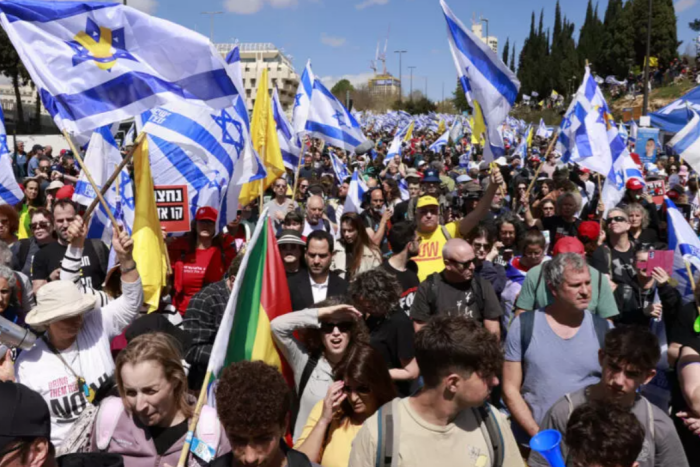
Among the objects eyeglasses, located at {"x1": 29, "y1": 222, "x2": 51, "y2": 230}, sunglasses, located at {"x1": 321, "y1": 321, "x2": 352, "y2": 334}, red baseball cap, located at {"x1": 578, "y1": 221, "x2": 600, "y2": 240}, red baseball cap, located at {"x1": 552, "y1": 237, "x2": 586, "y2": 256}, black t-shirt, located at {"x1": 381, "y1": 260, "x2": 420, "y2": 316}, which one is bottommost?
black t-shirt, located at {"x1": 381, "y1": 260, "x2": 420, "y2": 316}

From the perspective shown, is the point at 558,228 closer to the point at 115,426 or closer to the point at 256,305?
the point at 256,305

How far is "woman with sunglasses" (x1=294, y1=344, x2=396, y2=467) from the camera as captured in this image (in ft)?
9.16

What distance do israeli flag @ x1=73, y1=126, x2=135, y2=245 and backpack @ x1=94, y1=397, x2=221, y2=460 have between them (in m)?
3.36

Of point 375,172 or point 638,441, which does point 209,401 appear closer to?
point 638,441

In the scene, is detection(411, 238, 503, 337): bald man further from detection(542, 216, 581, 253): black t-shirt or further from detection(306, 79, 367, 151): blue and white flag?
detection(306, 79, 367, 151): blue and white flag

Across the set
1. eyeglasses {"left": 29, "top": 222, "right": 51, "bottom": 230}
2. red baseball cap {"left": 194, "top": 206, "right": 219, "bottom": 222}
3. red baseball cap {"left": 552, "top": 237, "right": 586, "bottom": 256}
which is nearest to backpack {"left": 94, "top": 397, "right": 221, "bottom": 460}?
red baseball cap {"left": 194, "top": 206, "right": 219, "bottom": 222}

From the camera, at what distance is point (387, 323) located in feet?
12.9

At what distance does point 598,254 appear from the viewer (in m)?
5.60

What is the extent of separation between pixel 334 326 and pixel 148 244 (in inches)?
82.4

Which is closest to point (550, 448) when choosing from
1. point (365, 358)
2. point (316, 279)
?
point (365, 358)

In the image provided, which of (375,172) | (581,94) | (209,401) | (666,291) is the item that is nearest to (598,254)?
(666,291)

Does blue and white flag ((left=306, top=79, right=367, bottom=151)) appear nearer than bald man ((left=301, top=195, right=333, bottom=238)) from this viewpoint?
No

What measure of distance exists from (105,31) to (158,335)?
2.73 m

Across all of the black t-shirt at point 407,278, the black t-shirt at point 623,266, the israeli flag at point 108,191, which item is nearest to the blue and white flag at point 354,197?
the israeli flag at point 108,191
